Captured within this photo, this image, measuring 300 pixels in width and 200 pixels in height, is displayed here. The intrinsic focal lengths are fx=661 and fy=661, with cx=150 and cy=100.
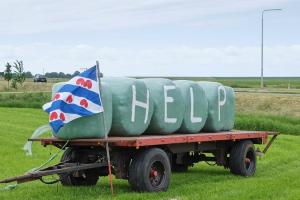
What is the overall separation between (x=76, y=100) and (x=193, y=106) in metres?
3.00

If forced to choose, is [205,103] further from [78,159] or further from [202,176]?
[78,159]

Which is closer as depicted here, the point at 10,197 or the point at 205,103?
the point at 10,197

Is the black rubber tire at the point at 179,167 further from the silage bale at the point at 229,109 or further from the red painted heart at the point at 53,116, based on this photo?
the red painted heart at the point at 53,116

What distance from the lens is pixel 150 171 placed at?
1116cm

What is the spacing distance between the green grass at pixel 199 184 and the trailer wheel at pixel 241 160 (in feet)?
0.85

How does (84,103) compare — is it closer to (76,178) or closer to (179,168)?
(76,178)

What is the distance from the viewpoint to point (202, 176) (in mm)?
14219

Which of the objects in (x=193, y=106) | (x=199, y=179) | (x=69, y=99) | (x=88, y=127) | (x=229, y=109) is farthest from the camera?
(x=229, y=109)

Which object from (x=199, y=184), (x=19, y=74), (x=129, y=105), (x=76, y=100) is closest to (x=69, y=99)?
(x=76, y=100)

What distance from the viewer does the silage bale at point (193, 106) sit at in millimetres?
12641

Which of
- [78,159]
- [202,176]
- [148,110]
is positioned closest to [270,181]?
[202,176]

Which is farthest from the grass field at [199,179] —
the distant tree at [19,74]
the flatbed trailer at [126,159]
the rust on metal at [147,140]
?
the distant tree at [19,74]

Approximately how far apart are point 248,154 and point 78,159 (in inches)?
185

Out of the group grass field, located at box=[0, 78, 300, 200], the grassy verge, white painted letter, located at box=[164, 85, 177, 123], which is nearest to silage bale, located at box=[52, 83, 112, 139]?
grass field, located at box=[0, 78, 300, 200]
